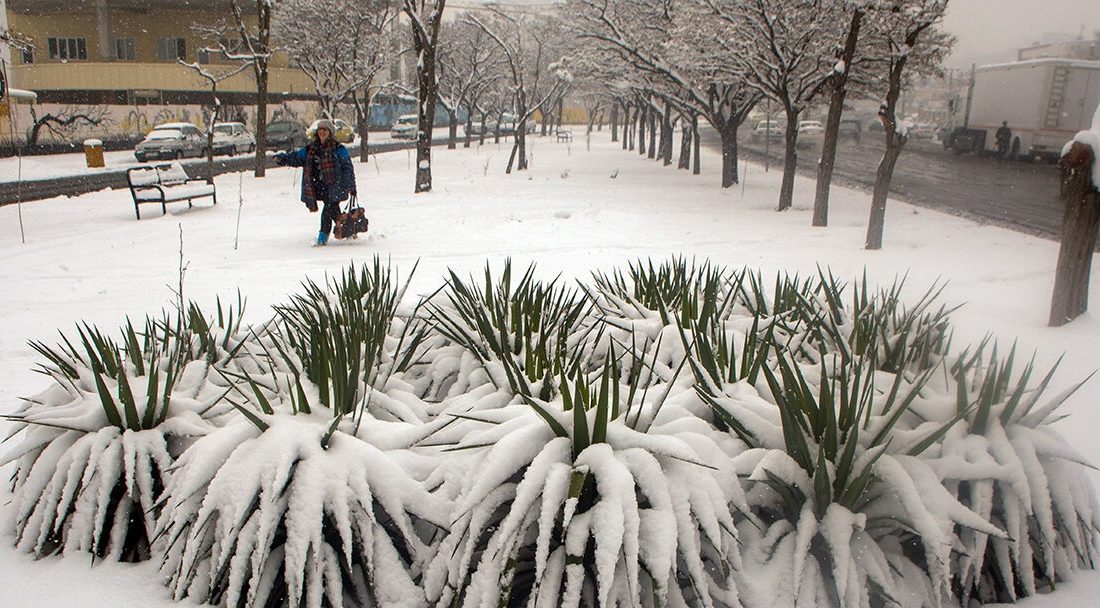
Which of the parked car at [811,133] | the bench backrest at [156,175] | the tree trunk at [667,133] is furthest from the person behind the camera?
the parked car at [811,133]

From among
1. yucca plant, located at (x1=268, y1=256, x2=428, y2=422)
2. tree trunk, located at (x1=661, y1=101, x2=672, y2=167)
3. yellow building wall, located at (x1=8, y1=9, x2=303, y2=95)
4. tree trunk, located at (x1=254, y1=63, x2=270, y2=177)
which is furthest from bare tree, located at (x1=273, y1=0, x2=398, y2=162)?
yucca plant, located at (x1=268, y1=256, x2=428, y2=422)

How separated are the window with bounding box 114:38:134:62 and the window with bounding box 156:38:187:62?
1.71m

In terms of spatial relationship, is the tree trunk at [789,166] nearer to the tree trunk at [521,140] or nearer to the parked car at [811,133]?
the tree trunk at [521,140]

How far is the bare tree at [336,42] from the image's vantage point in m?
26.7

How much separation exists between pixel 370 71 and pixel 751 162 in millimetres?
16012

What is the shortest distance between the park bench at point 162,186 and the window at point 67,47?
38143 mm

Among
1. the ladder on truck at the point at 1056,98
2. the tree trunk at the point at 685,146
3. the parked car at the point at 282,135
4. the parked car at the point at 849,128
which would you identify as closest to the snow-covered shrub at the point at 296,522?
the tree trunk at the point at 685,146

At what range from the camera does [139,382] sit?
2.98 meters

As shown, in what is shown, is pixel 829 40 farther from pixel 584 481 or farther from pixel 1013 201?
pixel 584 481

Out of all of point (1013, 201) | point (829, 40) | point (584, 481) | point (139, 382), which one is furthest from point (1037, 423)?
point (1013, 201)

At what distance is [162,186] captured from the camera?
44.0ft

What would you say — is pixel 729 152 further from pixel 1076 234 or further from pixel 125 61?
pixel 125 61

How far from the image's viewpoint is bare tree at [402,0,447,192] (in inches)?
633

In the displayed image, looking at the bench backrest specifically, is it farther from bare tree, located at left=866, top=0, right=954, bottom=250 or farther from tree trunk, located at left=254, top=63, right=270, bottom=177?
bare tree, located at left=866, top=0, right=954, bottom=250
